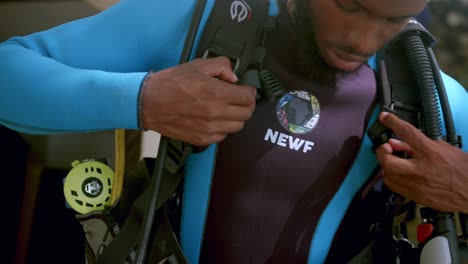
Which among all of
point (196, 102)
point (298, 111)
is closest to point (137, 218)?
point (196, 102)

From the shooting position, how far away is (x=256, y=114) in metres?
0.87

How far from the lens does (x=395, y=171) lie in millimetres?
799

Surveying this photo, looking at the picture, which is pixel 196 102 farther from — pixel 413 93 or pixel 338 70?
pixel 413 93

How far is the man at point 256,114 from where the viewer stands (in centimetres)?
72

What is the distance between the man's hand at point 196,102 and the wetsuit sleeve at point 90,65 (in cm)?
3

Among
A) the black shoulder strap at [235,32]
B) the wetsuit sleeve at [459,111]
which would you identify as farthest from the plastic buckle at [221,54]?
the wetsuit sleeve at [459,111]

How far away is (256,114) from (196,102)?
0.20 m

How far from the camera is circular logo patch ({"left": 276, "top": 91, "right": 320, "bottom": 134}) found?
2.88 feet

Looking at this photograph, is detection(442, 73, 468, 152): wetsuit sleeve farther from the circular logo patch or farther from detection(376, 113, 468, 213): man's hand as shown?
the circular logo patch

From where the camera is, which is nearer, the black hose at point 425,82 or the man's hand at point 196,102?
the man's hand at point 196,102

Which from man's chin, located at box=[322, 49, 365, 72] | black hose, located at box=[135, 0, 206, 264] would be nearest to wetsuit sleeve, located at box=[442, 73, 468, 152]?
man's chin, located at box=[322, 49, 365, 72]

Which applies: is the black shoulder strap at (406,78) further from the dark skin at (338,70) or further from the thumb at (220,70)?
the thumb at (220,70)

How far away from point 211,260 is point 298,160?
10.2 inches

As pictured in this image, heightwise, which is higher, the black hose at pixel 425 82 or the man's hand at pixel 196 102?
the black hose at pixel 425 82
